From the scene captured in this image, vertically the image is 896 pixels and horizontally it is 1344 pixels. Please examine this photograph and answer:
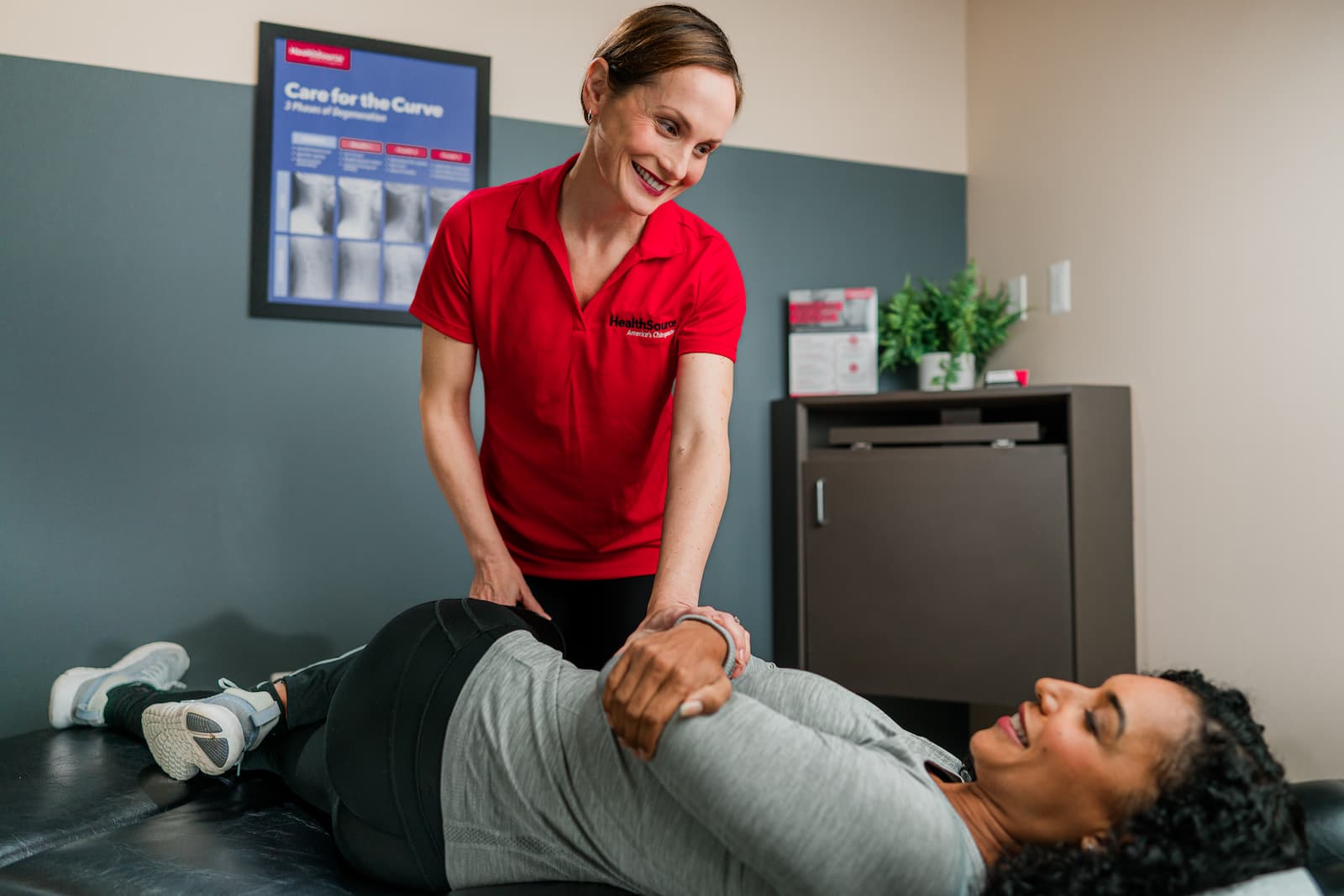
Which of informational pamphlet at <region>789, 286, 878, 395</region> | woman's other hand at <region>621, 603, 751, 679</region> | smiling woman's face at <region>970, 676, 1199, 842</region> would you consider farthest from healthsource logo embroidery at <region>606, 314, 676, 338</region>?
informational pamphlet at <region>789, 286, 878, 395</region>

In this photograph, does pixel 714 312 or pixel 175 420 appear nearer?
pixel 714 312

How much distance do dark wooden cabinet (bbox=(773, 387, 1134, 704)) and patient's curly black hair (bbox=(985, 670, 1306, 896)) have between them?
4.80ft

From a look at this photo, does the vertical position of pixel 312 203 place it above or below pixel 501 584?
above

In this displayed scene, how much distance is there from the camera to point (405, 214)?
8.63 ft

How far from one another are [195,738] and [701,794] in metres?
0.90

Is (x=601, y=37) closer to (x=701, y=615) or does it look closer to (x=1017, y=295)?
(x=1017, y=295)

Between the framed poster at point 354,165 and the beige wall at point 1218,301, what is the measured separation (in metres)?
1.62

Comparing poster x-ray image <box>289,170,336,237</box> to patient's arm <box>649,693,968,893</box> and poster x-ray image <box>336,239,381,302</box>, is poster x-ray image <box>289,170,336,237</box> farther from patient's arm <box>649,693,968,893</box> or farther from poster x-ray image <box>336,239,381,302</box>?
patient's arm <box>649,693,968,893</box>

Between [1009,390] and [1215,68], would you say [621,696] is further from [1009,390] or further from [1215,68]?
[1215,68]

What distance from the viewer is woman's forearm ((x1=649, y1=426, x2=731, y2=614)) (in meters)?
1.35

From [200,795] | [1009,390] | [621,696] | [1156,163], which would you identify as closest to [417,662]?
[621,696]

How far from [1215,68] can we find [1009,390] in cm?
86

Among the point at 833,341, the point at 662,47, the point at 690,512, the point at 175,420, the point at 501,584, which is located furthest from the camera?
the point at 833,341

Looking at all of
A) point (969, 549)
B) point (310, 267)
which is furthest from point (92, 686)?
point (969, 549)
